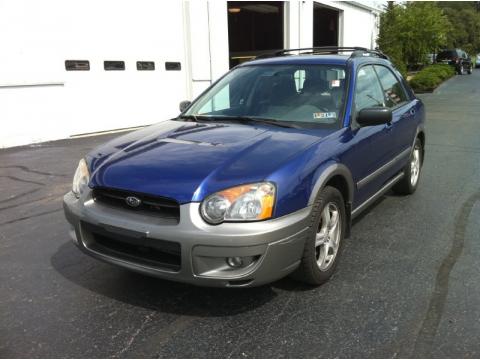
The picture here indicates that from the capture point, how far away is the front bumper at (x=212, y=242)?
2.72 meters

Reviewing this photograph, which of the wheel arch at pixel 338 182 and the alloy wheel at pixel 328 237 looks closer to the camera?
the wheel arch at pixel 338 182

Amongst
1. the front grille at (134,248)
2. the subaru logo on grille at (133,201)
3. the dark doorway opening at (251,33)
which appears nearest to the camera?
the front grille at (134,248)

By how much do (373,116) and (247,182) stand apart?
1452 mm

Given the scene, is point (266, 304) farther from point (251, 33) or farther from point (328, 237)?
point (251, 33)

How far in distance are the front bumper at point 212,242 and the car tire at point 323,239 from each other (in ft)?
0.39

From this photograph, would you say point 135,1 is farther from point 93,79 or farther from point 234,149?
point 234,149

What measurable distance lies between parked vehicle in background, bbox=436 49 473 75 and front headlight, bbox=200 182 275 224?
→ 3544cm

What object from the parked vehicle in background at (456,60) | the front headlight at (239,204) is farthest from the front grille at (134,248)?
the parked vehicle in background at (456,60)

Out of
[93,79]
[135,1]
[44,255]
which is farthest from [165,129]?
[135,1]

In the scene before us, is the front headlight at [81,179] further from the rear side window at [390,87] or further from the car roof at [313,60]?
the rear side window at [390,87]

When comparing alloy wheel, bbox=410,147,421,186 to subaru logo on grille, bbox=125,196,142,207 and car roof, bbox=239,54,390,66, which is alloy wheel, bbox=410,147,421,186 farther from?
subaru logo on grille, bbox=125,196,142,207

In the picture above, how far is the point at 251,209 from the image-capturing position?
2787 mm

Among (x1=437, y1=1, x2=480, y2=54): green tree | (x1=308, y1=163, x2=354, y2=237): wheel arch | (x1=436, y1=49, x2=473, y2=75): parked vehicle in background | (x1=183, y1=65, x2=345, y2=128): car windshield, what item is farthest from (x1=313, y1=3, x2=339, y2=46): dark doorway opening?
(x1=437, y1=1, x2=480, y2=54): green tree

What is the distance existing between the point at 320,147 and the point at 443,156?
18.5ft
